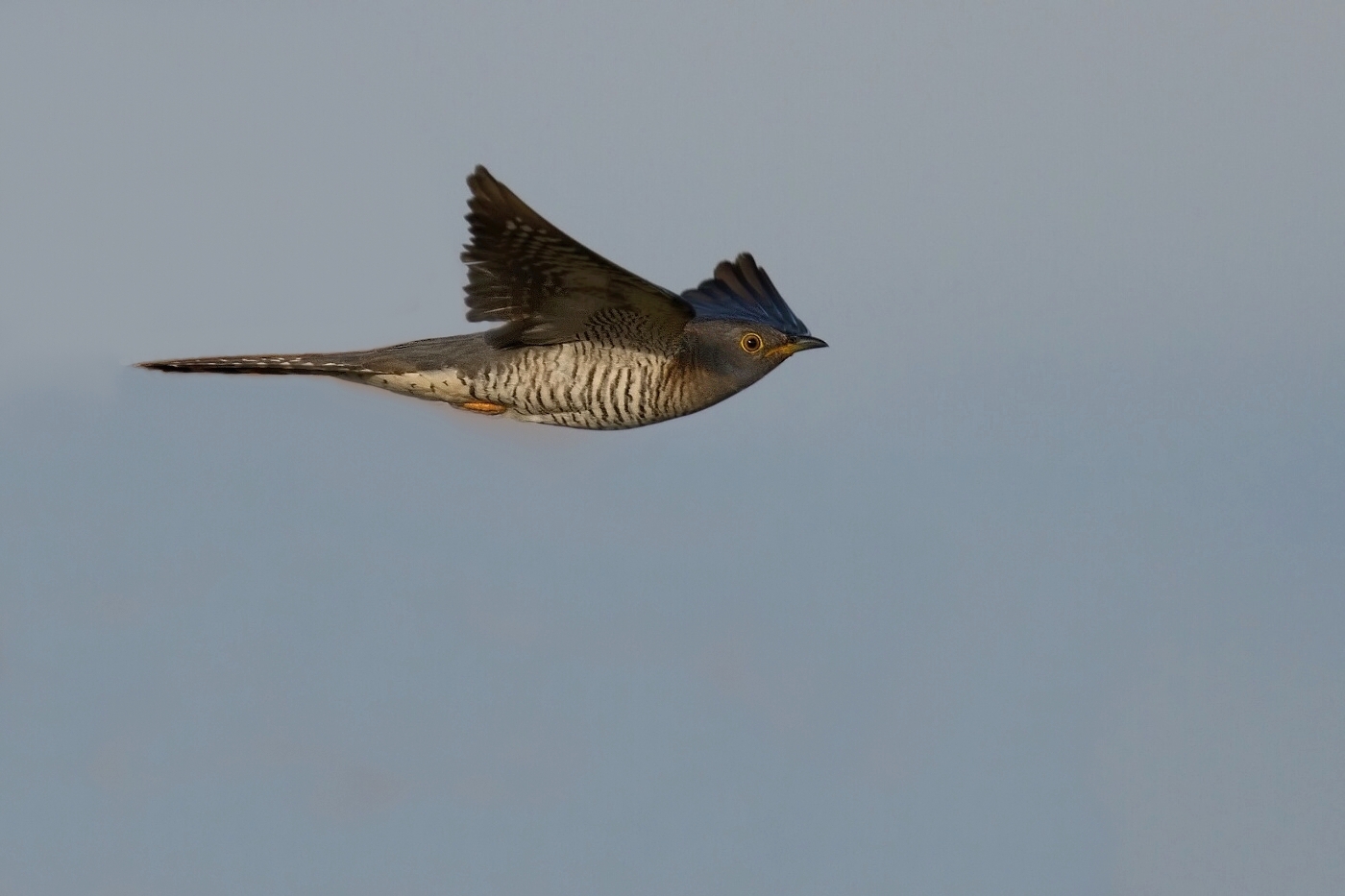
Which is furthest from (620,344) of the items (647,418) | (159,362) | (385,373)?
A: (159,362)

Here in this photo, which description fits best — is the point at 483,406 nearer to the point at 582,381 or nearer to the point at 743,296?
the point at 582,381

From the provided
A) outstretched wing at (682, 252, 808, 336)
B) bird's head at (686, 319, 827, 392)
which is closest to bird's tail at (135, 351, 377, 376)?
bird's head at (686, 319, 827, 392)

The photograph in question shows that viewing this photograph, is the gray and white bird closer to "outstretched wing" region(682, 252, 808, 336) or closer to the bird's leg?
the bird's leg

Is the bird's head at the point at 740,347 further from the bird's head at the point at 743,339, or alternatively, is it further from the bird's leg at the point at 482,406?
the bird's leg at the point at 482,406

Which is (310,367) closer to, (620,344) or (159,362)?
(159,362)

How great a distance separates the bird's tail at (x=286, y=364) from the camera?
45.6 ft

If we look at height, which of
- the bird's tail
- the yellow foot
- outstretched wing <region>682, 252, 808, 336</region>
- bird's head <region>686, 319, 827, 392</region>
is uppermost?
outstretched wing <region>682, 252, 808, 336</region>

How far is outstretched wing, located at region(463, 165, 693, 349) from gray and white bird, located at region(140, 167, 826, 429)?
1 cm

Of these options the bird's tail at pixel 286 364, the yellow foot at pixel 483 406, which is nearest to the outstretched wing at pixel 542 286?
the yellow foot at pixel 483 406

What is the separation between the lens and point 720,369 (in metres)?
13.8

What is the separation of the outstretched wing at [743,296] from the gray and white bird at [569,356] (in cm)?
50

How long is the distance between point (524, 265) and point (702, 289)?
3026mm

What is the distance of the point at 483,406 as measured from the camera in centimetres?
1402

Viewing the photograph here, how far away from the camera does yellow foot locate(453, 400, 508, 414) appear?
550 inches
